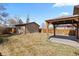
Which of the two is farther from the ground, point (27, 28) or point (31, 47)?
point (27, 28)

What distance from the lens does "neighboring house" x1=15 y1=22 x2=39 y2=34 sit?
4957mm

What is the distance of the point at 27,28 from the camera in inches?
202

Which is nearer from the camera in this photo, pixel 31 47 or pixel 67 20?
pixel 31 47

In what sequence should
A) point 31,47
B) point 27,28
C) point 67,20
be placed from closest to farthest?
point 31,47 → point 27,28 → point 67,20

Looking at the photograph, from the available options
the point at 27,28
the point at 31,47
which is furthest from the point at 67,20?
the point at 31,47

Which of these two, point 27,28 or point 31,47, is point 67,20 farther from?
point 31,47

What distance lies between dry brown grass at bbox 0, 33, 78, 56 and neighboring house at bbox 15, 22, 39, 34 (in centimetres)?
13

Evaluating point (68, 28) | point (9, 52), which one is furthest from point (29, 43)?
point (68, 28)

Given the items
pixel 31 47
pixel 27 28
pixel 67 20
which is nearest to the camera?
pixel 31 47

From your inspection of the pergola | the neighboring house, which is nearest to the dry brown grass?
the neighboring house

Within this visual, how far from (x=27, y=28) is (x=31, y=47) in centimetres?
48

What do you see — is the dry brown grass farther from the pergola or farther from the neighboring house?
the pergola

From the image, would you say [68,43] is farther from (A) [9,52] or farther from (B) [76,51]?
(A) [9,52]

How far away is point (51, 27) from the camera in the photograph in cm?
543
